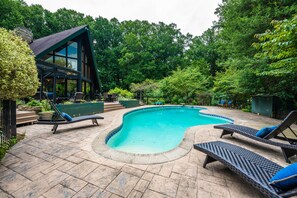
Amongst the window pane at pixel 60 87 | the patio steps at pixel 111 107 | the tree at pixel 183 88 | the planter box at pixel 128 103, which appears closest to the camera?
the patio steps at pixel 111 107

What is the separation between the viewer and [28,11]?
20266 millimetres

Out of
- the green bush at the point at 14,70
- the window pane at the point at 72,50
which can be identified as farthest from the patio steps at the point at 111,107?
the green bush at the point at 14,70

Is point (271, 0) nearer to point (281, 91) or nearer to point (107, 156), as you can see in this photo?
point (281, 91)

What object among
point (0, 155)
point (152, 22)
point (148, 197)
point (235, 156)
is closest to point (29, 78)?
point (0, 155)

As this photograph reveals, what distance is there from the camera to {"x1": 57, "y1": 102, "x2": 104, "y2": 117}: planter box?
6702mm

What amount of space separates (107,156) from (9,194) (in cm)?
144

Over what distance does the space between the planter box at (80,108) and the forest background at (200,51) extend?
7976mm

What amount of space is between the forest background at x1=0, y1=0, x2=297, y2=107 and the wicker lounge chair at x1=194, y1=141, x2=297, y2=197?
303 centimetres

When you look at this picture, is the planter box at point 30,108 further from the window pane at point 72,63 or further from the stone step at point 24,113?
the window pane at point 72,63

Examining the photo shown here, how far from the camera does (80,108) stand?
7.59 meters

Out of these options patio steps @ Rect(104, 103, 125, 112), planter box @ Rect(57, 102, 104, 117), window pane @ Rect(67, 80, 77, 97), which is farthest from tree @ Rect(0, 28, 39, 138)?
window pane @ Rect(67, 80, 77, 97)

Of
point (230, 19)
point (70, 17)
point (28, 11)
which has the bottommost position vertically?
point (230, 19)

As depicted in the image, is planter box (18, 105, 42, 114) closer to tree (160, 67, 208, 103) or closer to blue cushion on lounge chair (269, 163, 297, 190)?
blue cushion on lounge chair (269, 163, 297, 190)

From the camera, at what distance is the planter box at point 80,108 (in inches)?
264
